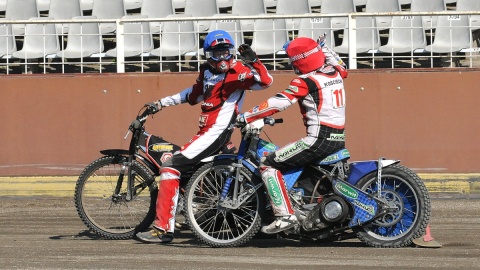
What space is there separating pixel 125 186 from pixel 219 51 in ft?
5.23

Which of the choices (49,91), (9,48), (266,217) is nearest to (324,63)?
(266,217)

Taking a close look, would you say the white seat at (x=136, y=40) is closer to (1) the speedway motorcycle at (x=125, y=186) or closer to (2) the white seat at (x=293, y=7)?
(2) the white seat at (x=293, y=7)

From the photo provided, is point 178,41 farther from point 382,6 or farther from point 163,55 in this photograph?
point 382,6

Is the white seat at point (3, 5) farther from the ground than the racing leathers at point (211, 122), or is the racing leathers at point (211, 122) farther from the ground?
the white seat at point (3, 5)

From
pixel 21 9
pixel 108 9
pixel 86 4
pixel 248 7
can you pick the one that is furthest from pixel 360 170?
pixel 21 9

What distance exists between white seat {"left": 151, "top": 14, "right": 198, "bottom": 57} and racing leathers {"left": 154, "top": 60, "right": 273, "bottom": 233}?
18.1 ft

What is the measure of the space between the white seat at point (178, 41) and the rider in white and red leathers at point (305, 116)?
20.4ft

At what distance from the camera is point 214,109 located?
9.55 metres

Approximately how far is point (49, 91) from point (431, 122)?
17.8ft

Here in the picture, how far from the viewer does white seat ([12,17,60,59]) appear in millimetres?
15406

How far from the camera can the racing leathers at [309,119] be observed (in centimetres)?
885

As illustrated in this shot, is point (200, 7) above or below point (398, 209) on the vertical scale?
above

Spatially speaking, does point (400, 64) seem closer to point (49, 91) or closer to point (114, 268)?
point (49, 91)

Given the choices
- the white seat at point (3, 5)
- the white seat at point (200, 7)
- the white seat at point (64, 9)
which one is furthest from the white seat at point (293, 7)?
the white seat at point (3, 5)
